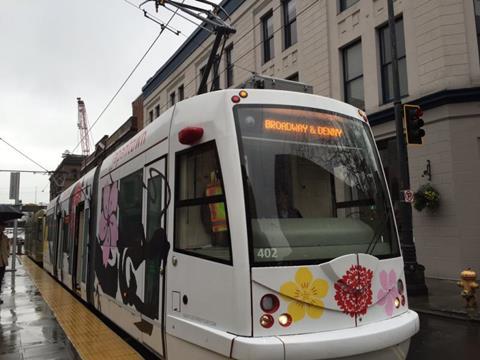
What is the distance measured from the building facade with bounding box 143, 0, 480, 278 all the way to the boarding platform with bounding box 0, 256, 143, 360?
5389mm

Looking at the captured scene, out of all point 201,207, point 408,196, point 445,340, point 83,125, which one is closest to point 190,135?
point 201,207

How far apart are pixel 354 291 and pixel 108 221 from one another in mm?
4602

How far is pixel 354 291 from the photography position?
4.16 meters

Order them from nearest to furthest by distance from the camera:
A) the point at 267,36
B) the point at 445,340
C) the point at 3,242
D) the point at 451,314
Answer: the point at 445,340
the point at 451,314
the point at 3,242
the point at 267,36

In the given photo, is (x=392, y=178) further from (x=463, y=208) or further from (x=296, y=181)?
(x=296, y=181)

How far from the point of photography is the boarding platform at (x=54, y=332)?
5.93m

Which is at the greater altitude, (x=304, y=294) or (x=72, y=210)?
(x=72, y=210)

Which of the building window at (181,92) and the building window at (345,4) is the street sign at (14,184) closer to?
the building window at (345,4)

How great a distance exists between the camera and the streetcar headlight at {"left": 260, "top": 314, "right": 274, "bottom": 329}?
3.80m

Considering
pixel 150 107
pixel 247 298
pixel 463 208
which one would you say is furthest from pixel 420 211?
pixel 150 107

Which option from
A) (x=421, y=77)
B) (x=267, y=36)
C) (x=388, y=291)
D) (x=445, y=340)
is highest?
(x=267, y=36)

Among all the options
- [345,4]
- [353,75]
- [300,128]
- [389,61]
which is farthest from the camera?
[345,4]

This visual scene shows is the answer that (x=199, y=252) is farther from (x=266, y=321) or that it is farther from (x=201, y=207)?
(x=266, y=321)

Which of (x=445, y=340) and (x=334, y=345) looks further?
(x=445, y=340)
